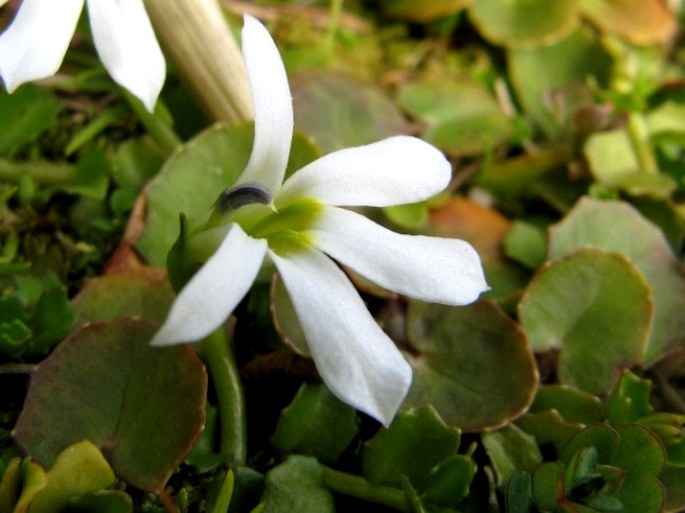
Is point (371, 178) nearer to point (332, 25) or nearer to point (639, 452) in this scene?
point (639, 452)

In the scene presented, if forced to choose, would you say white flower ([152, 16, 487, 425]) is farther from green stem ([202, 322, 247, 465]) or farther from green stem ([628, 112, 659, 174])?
green stem ([628, 112, 659, 174])

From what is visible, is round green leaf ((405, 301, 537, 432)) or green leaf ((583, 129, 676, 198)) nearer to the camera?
round green leaf ((405, 301, 537, 432))

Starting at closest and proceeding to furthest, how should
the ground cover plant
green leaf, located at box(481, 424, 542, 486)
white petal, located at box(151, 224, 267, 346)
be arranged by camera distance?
1. white petal, located at box(151, 224, 267, 346)
2. the ground cover plant
3. green leaf, located at box(481, 424, 542, 486)

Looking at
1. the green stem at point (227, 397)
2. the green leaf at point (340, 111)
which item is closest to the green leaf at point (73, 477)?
the green stem at point (227, 397)

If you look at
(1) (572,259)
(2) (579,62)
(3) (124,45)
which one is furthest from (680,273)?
(3) (124,45)

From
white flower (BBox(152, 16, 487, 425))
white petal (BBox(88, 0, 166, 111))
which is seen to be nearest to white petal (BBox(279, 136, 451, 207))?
white flower (BBox(152, 16, 487, 425))

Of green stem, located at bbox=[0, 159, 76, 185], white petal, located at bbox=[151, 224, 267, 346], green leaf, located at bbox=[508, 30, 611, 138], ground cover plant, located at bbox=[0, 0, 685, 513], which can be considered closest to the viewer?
white petal, located at bbox=[151, 224, 267, 346]

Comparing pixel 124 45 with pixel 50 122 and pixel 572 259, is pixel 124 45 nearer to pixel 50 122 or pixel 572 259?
pixel 50 122
